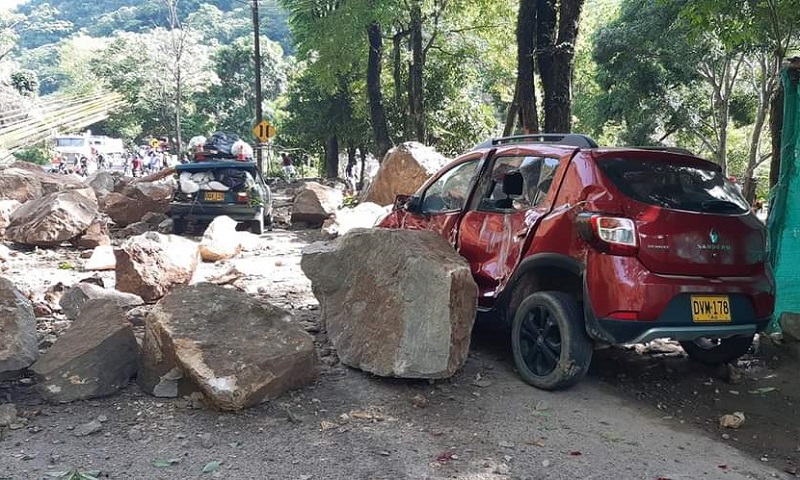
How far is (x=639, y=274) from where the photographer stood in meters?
4.11

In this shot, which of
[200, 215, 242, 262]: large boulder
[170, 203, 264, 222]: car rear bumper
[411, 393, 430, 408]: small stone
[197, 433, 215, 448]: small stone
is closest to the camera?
[197, 433, 215, 448]: small stone

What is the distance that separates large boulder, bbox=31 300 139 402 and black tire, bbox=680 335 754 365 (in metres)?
4.16

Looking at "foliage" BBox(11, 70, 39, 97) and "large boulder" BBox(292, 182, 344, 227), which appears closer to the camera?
"large boulder" BBox(292, 182, 344, 227)

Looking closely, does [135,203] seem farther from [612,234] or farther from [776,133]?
[612,234]

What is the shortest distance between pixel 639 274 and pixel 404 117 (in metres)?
19.8

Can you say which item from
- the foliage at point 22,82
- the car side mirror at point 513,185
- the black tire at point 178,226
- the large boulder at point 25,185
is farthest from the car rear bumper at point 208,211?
the foliage at point 22,82

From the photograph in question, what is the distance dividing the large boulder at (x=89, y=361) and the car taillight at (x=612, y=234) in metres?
3.08

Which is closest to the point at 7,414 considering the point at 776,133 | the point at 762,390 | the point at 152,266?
the point at 152,266

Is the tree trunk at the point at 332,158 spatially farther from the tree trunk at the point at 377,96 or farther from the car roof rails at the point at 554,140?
the car roof rails at the point at 554,140

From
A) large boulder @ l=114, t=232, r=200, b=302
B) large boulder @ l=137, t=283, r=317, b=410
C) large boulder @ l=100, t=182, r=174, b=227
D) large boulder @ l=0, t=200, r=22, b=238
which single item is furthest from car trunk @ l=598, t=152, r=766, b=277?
large boulder @ l=100, t=182, r=174, b=227

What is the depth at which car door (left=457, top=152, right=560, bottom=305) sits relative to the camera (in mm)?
4855

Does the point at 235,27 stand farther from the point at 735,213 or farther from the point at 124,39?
the point at 735,213

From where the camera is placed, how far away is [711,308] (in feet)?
14.0

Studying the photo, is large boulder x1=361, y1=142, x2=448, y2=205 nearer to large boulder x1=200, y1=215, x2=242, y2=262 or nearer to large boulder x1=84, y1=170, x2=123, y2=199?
large boulder x1=200, y1=215, x2=242, y2=262
